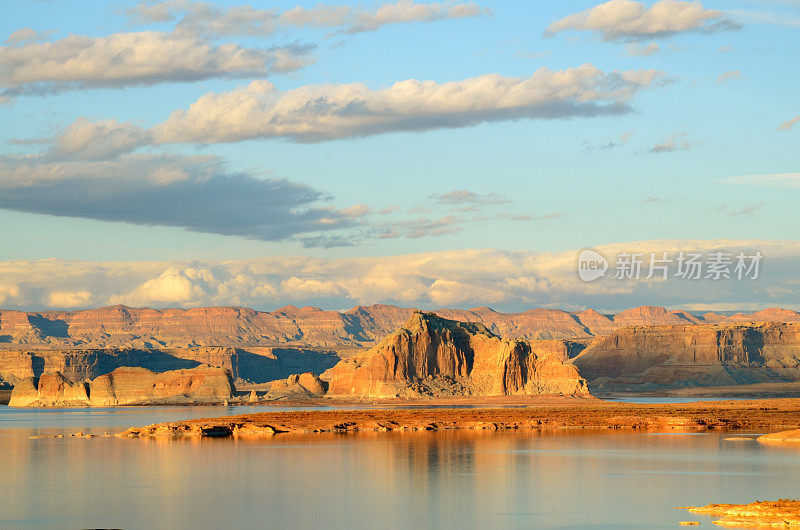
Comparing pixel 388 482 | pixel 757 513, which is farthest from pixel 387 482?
pixel 757 513

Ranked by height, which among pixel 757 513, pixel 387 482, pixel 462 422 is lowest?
pixel 462 422

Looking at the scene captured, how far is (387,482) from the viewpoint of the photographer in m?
60.2

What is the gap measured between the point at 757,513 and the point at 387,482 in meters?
22.9

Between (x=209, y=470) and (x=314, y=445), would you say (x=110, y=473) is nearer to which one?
(x=209, y=470)

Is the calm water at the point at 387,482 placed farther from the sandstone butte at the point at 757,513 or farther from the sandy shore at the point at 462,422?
the sandy shore at the point at 462,422

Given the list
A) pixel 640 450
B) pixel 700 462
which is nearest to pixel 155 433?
pixel 640 450

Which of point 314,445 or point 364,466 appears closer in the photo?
point 364,466

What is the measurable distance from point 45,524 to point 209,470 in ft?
71.0

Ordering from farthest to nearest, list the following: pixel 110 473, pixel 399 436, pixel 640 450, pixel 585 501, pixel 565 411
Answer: pixel 565 411, pixel 399 436, pixel 640 450, pixel 110 473, pixel 585 501

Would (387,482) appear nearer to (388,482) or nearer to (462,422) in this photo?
(388,482)

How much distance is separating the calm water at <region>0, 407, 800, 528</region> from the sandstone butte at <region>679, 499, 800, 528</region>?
1.14 m

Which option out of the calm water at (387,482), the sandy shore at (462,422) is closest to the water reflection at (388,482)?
the calm water at (387,482)

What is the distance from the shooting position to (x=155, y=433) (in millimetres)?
103500

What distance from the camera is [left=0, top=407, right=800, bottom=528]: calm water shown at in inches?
1831
